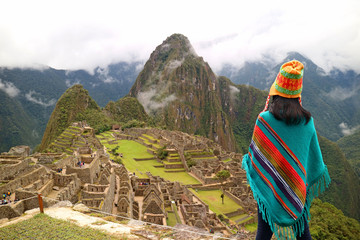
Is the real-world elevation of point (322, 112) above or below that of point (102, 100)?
below

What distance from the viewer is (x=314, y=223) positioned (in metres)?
16.9

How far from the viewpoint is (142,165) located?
102ft

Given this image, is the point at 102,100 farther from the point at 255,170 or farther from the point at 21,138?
the point at 255,170

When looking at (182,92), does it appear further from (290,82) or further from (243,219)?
(290,82)

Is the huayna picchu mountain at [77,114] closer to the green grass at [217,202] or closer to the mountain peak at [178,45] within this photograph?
the green grass at [217,202]

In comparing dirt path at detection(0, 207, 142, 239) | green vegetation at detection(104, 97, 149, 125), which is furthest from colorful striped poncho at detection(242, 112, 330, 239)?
green vegetation at detection(104, 97, 149, 125)

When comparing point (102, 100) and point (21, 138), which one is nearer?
point (21, 138)

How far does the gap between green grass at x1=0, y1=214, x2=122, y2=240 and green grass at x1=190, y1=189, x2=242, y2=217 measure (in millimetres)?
15178

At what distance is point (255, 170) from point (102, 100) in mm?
94343

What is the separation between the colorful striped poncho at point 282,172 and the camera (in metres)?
2.62

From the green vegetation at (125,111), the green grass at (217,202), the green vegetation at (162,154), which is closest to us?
the green grass at (217,202)

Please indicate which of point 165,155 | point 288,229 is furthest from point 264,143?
point 165,155

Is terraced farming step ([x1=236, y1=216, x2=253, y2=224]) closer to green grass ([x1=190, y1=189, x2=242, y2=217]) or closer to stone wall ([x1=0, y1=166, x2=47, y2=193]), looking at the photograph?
green grass ([x1=190, y1=189, x2=242, y2=217])

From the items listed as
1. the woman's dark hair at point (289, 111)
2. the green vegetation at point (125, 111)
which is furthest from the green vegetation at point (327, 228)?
the green vegetation at point (125, 111)
